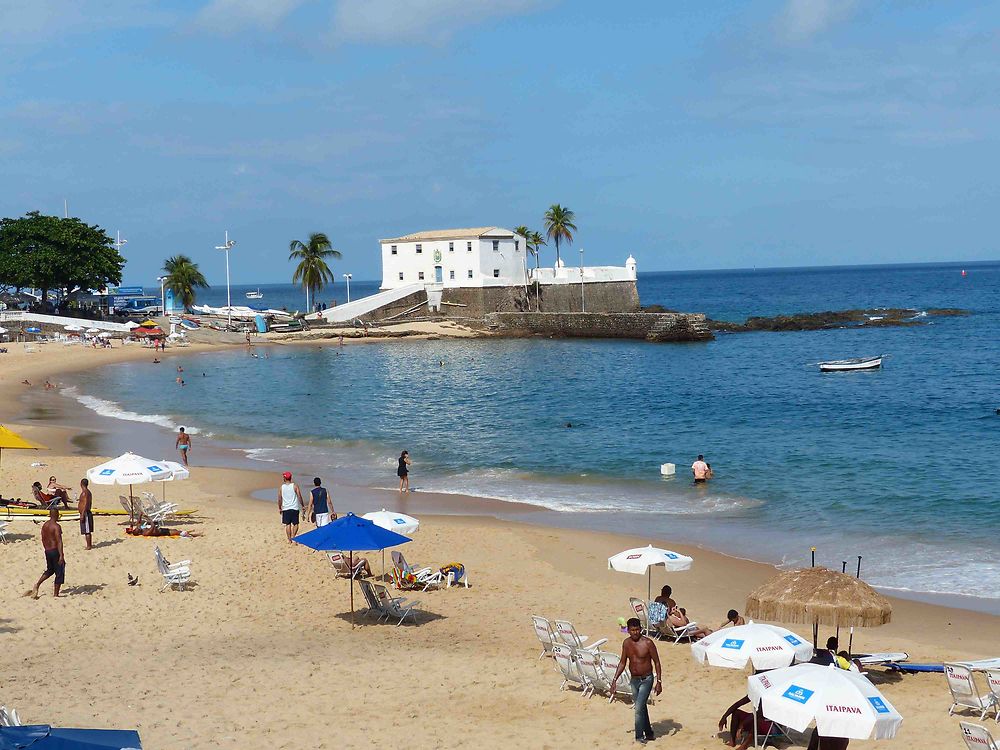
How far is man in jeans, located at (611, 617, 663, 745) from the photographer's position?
33.7 feet

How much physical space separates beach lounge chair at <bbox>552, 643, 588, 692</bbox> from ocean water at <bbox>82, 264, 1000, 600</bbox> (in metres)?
7.83

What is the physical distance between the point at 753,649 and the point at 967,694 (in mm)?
2422

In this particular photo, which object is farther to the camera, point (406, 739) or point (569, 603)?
point (569, 603)

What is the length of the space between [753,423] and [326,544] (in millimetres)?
25897

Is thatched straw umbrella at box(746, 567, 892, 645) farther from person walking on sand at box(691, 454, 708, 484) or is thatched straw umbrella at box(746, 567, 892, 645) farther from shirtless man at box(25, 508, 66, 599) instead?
person walking on sand at box(691, 454, 708, 484)

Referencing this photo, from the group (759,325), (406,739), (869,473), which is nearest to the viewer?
(406,739)

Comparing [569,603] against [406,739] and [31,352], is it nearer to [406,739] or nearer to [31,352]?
[406,739]

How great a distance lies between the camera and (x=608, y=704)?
11.5 m

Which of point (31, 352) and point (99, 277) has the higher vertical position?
point (99, 277)

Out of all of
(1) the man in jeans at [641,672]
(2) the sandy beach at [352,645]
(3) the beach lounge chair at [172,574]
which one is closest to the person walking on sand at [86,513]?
(2) the sandy beach at [352,645]

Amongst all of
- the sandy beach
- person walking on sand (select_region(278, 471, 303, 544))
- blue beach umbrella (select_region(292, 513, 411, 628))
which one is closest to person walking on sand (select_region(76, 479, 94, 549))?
the sandy beach

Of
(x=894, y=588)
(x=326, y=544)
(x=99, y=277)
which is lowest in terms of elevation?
(x=894, y=588)

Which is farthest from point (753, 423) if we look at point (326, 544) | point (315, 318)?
point (315, 318)

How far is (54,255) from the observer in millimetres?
75688
